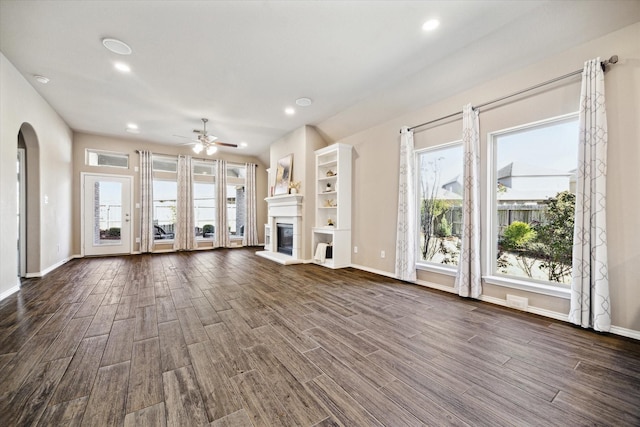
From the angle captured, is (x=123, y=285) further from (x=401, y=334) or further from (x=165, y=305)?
(x=401, y=334)

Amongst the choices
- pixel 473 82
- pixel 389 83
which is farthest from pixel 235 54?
pixel 473 82

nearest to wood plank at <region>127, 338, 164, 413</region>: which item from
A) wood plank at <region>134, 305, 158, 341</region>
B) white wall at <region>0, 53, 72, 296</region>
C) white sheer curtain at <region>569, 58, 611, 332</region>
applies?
wood plank at <region>134, 305, 158, 341</region>

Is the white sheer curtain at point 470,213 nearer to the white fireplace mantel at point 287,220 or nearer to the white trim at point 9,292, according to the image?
the white fireplace mantel at point 287,220

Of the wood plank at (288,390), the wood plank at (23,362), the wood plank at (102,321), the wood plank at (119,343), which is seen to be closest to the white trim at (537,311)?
the wood plank at (288,390)

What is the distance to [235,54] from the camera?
3152 millimetres

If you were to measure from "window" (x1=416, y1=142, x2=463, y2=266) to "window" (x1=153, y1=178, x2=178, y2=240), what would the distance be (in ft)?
22.1

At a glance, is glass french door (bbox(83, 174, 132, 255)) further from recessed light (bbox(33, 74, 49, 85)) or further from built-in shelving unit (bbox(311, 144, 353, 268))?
built-in shelving unit (bbox(311, 144, 353, 268))

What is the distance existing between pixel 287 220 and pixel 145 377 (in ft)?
15.7

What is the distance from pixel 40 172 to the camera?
14.2 feet

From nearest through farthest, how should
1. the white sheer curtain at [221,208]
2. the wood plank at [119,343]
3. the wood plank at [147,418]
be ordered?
1. the wood plank at [147,418]
2. the wood plank at [119,343]
3. the white sheer curtain at [221,208]

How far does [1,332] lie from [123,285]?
154 cm

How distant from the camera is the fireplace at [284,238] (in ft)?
20.7

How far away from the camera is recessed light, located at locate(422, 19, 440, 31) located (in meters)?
2.55

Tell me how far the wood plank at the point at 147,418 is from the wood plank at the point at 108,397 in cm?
4
